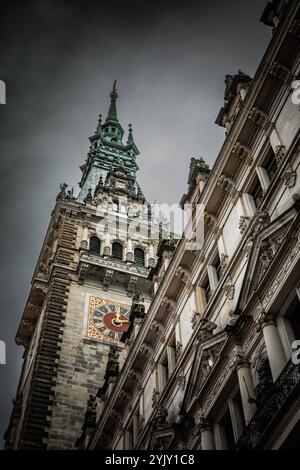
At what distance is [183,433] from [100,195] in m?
44.0

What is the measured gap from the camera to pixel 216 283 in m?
20.4

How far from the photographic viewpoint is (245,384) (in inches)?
616

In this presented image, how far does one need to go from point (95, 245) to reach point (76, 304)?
335 inches

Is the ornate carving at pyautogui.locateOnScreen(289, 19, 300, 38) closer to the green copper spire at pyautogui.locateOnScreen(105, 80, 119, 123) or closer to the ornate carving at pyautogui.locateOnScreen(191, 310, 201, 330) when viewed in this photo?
the ornate carving at pyautogui.locateOnScreen(191, 310, 201, 330)

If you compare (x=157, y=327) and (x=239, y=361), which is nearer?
(x=239, y=361)

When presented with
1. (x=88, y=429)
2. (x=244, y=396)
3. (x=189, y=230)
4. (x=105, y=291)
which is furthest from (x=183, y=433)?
(x=105, y=291)

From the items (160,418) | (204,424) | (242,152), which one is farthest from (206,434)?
(242,152)

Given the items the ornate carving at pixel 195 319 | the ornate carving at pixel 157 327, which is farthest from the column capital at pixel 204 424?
the ornate carving at pixel 157 327

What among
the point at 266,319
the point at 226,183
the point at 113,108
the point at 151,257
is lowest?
the point at 266,319

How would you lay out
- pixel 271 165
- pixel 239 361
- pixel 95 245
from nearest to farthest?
pixel 239 361, pixel 271 165, pixel 95 245

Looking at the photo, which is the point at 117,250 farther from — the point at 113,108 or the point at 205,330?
the point at 113,108

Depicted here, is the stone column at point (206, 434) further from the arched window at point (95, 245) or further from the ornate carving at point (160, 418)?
the arched window at point (95, 245)

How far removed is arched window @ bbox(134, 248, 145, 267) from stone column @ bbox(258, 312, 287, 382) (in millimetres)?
35597

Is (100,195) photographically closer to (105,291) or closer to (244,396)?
(105,291)
